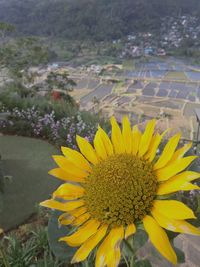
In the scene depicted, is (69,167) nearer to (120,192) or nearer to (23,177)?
(120,192)

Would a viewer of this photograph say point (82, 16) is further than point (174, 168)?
Yes

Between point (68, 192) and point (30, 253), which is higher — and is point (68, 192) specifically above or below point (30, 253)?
above

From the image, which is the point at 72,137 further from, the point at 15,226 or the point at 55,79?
the point at 55,79

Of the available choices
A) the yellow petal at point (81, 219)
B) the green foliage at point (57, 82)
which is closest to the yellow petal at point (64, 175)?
the yellow petal at point (81, 219)

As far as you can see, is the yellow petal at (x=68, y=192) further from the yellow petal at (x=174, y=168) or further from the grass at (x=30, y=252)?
the grass at (x=30, y=252)

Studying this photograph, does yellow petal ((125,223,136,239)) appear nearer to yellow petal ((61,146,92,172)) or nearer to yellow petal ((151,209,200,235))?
yellow petal ((151,209,200,235))

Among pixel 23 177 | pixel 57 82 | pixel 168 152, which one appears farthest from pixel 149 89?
pixel 168 152

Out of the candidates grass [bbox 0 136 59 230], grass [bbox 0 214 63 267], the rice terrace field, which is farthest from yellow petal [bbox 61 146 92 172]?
the rice terrace field
